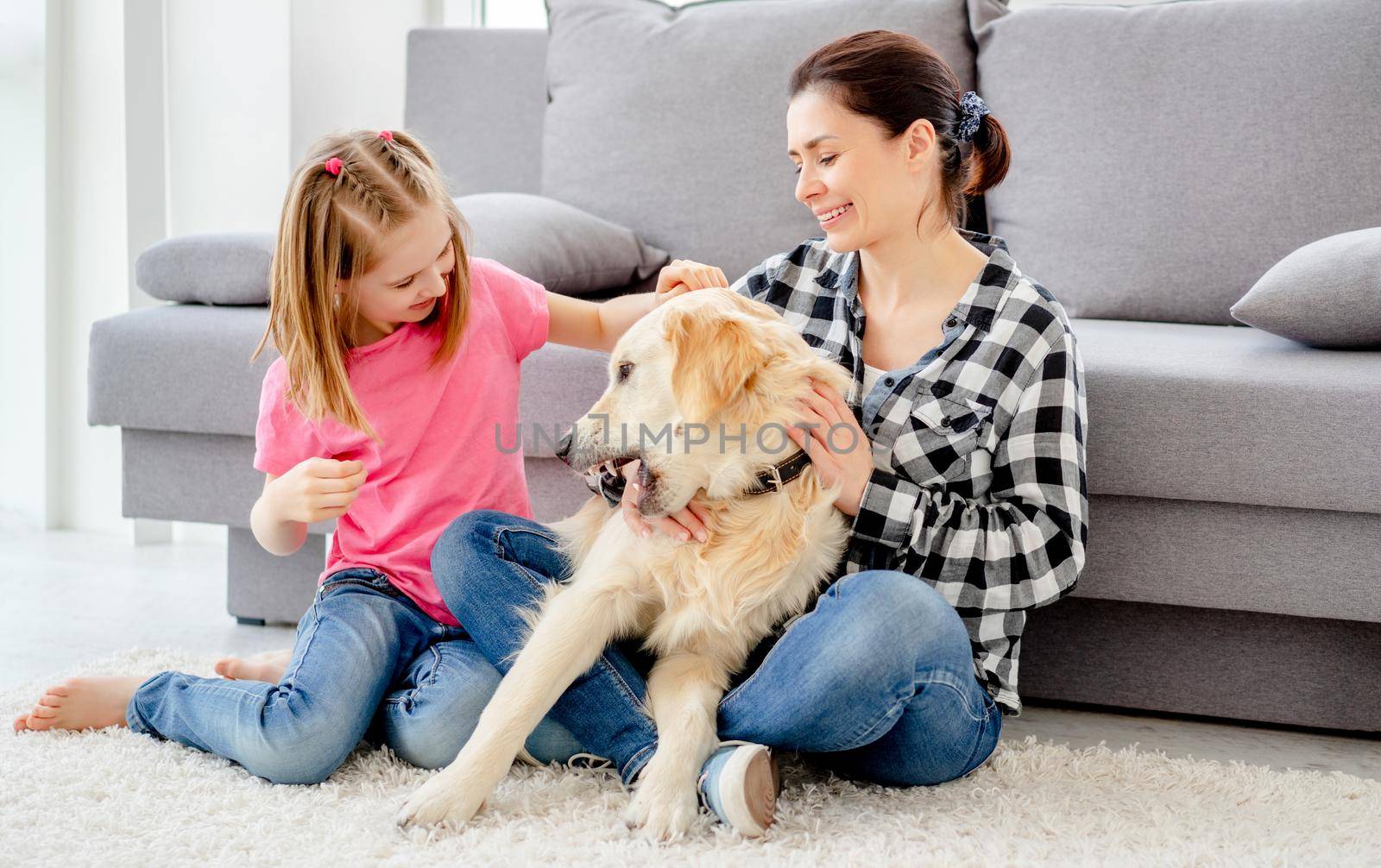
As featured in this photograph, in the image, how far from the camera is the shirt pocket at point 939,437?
159 centimetres

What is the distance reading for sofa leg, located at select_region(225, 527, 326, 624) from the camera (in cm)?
234

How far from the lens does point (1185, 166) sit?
243cm

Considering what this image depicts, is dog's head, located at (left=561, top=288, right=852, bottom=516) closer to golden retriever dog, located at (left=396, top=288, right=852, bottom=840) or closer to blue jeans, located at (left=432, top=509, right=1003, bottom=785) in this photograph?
golden retriever dog, located at (left=396, top=288, right=852, bottom=840)

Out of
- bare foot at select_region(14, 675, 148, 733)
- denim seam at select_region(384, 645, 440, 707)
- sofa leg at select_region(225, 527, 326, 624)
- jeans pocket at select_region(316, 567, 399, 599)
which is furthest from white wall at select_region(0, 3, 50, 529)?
denim seam at select_region(384, 645, 440, 707)

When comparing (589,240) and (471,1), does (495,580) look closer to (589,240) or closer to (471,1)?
(589,240)

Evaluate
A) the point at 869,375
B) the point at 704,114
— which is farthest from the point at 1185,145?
the point at 869,375

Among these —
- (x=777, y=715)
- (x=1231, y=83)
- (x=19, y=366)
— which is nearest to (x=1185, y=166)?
(x=1231, y=83)

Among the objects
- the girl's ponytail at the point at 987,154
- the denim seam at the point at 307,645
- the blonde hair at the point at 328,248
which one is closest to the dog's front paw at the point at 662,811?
the denim seam at the point at 307,645

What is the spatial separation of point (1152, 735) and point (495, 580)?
3.79ft

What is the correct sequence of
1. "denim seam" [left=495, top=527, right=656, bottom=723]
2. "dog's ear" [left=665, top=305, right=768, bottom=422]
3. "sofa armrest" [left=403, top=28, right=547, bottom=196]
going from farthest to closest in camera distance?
"sofa armrest" [left=403, top=28, right=547, bottom=196] < "denim seam" [left=495, top=527, right=656, bottom=723] < "dog's ear" [left=665, top=305, right=768, bottom=422]

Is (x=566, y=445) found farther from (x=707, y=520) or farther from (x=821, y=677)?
(x=821, y=677)

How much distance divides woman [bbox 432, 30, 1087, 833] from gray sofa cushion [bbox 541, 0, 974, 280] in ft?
3.07

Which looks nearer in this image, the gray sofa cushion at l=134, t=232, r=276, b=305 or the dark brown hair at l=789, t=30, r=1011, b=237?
the dark brown hair at l=789, t=30, r=1011, b=237

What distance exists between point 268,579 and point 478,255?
0.84 metres
